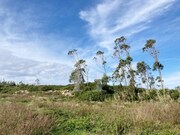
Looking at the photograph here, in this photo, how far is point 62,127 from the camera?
898 cm

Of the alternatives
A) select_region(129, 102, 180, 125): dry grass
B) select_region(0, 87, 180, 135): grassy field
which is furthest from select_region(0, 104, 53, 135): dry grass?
select_region(129, 102, 180, 125): dry grass

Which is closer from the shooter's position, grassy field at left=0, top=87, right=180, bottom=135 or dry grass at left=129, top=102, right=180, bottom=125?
grassy field at left=0, top=87, right=180, bottom=135

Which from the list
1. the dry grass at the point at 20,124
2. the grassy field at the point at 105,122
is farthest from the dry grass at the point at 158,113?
the dry grass at the point at 20,124

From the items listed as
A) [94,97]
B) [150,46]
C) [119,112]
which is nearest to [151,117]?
[119,112]

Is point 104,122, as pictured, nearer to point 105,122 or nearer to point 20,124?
point 105,122

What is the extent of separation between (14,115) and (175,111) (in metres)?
4.69

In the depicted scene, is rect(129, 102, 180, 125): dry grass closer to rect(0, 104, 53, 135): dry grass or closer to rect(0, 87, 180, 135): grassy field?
rect(0, 87, 180, 135): grassy field

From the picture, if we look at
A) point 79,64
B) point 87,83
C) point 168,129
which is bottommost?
point 168,129

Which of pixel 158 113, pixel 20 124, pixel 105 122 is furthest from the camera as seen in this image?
pixel 158 113

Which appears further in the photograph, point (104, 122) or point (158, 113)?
point (158, 113)

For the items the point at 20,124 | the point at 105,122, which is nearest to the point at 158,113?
the point at 105,122

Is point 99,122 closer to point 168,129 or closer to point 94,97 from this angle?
point 168,129

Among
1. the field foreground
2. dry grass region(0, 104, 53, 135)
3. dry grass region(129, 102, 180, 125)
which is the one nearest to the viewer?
dry grass region(0, 104, 53, 135)

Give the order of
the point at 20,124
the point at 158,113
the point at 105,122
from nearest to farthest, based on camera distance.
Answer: the point at 20,124 < the point at 105,122 < the point at 158,113
